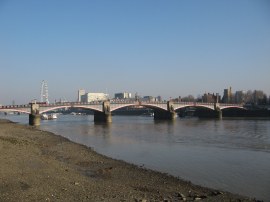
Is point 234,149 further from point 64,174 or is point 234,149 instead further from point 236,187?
point 64,174

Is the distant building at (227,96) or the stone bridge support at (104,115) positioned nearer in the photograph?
the stone bridge support at (104,115)

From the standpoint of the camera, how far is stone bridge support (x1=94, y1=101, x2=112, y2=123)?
65188mm

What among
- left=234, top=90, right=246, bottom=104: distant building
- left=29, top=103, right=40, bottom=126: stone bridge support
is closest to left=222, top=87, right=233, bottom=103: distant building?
left=234, top=90, right=246, bottom=104: distant building

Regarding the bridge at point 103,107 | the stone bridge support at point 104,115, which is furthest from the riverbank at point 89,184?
the stone bridge support at point 104,115

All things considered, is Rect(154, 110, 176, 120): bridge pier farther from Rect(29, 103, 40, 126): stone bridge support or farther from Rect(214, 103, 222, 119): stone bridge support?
Rect(29, 103, 40, 126): stone bridge support

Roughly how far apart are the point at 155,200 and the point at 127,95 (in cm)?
17648

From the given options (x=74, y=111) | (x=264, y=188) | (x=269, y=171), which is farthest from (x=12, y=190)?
(x=74, y=111)

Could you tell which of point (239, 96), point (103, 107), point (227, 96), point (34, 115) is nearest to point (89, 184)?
point (34, 115)

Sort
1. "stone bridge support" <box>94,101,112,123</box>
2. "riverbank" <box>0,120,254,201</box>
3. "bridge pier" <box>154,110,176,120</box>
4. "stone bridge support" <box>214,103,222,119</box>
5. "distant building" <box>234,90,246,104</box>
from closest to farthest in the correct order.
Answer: "riverbank" <box>0,120,254,201</box>
"stone bridge support" <box>94,101,112,123</box>
"bridge pier" <box>154,110,176,120</box>
"stone bridge support" <box>214,103,222,119</box>
"distant building" <box>234,90,246,104</box>

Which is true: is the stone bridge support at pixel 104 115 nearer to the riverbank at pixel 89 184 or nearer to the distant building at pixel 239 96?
the riverbank at pixel 89 184

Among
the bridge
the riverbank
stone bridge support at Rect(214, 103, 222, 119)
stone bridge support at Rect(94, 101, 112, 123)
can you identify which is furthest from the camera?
stone bridge support at Rect(214, 103, 222, 119)

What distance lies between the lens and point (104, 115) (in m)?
65.8

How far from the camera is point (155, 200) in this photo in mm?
8766

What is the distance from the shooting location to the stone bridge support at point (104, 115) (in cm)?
6519
